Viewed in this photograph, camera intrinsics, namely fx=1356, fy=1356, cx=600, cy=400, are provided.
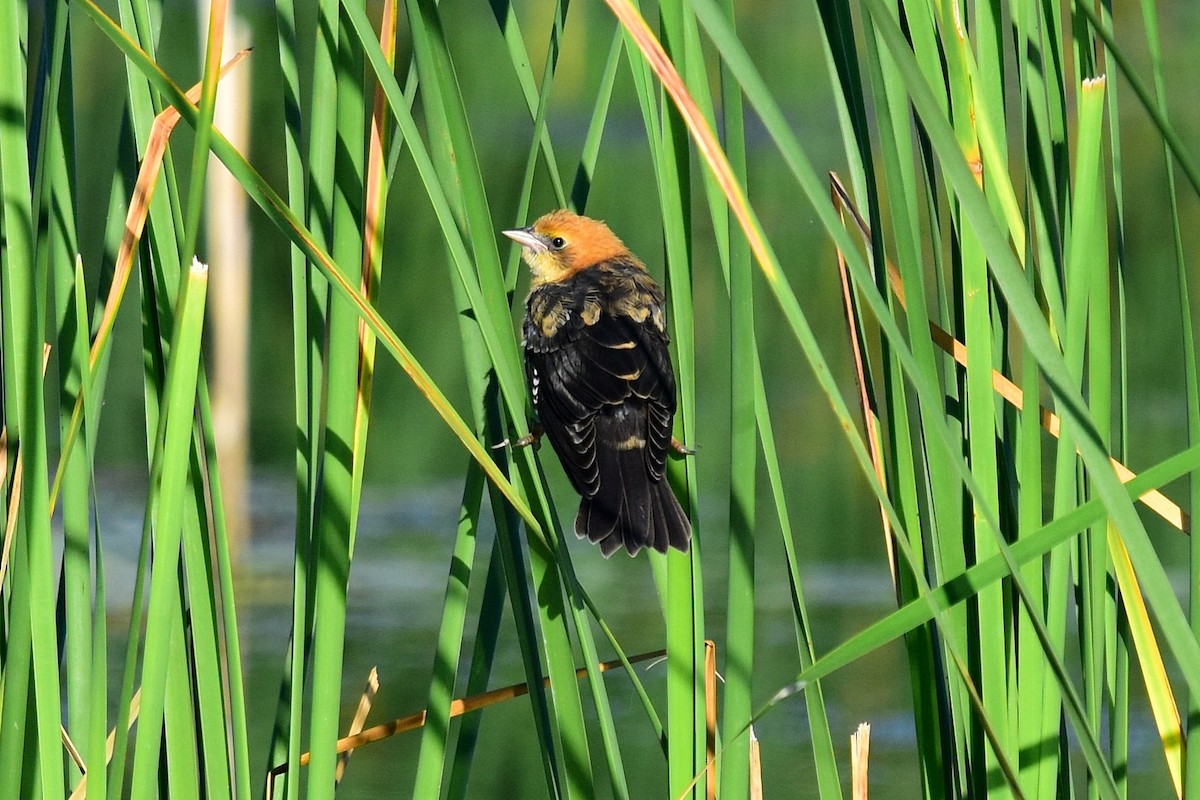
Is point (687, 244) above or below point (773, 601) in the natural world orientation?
below

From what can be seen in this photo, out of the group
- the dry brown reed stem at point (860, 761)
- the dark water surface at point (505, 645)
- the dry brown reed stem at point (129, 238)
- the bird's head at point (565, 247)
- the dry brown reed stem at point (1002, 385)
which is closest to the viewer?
the dry brown reed stem at point (129, 238)

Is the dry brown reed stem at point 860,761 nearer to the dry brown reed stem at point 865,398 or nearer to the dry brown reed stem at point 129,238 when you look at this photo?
the dry brown reed stem at point 865,398

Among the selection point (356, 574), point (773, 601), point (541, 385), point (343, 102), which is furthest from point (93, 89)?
point (343, 102)

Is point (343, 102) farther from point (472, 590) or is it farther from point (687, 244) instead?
point (472, 590)

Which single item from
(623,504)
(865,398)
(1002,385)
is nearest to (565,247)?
(623,504)

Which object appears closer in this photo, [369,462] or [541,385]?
[541,385]

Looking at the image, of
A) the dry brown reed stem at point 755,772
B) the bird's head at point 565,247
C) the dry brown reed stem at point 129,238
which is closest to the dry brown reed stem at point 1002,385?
the dry brown reed stem at point 755,772
